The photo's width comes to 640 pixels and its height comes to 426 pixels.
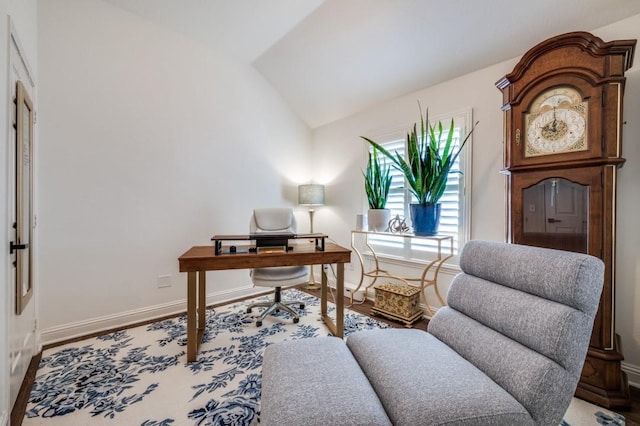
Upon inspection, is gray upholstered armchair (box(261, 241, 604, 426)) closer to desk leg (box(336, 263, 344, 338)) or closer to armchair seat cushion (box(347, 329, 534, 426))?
armchair seat cushion (box(347, 329, 534, 426))

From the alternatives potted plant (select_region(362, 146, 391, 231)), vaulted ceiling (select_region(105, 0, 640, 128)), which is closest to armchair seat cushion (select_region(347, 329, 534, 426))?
potted plant (select_region(362, 146, 391, 231))

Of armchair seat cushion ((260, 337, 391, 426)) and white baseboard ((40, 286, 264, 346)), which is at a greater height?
armchair seat cushion ((260, 337, 391, 426))

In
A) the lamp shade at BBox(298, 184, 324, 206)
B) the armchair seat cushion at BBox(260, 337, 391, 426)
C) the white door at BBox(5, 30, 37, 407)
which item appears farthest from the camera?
the lamp shade at BBox(298, 184, 324, 206)

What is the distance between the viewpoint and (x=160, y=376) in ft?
5.85

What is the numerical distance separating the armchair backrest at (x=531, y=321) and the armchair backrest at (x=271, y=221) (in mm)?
1896

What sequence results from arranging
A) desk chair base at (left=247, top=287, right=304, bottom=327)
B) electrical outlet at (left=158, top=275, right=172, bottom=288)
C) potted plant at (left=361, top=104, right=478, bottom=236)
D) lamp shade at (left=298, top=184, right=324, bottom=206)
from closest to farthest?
potted plant at (left=361, top=104, right=478, bottom=236) → desk chair base at (left=247, top=287, right=304, bottom=327) → electrical outlet at (left=158, top=275, right=172, bottom=288) → lamp shade at (left=298, top=184, right=324, bottom=206)

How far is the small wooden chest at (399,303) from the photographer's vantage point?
261 cm

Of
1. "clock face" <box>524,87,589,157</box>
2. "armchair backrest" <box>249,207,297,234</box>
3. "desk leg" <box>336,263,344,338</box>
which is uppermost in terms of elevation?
"clock face" <box>524,87,589,157</box>

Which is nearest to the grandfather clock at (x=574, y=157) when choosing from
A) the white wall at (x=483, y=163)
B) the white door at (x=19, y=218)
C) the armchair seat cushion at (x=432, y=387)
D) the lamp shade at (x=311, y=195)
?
the white wall at (x=483, y=163)

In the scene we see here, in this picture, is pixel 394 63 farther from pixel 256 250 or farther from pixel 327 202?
pixel 256 250

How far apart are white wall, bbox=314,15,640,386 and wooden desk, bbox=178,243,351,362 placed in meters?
1.08

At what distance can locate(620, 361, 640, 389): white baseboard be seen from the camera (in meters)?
1.70

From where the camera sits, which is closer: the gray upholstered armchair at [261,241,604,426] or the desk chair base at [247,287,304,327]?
the gray upholstered armchair at [261,241,604,426]

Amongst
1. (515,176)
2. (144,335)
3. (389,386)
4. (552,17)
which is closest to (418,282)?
(515,176)
